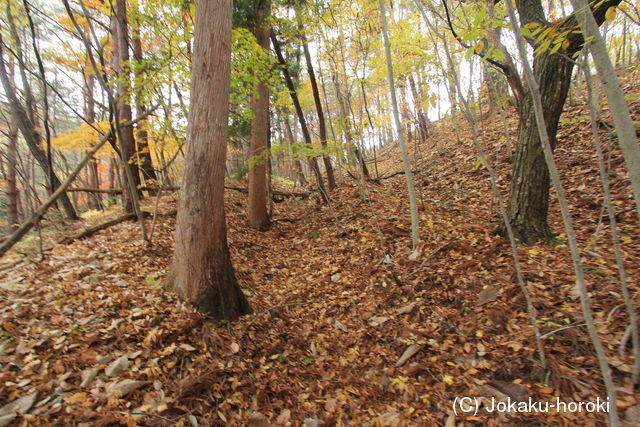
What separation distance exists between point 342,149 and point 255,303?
4.45 m

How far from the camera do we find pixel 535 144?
3.74m

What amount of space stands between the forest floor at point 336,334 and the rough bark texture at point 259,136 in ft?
8.02

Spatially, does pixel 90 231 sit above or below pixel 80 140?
below

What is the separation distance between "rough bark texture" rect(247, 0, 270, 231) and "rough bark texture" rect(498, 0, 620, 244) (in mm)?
5144

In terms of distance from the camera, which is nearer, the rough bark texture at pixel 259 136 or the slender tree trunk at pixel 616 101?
the slender tree trunk at pixel 616 101

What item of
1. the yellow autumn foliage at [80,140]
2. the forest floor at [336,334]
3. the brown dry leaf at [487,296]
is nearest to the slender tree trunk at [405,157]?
the forest floor at [336,334]

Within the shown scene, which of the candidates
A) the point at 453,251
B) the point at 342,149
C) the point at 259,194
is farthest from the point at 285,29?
the point at 453,251

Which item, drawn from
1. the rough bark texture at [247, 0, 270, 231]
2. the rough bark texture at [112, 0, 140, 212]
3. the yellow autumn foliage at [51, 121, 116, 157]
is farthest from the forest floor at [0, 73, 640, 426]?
the yellow autumn foliage at [51, 121, 116, 157]

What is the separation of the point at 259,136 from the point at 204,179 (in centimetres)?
407

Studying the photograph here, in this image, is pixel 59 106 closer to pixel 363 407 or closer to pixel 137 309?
pixel 137 309

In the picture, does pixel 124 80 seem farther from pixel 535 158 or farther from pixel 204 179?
pixel 535 158

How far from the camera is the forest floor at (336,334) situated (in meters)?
2.28

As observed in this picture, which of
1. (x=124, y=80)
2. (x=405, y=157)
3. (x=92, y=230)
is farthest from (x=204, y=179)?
(x=92, y=230)

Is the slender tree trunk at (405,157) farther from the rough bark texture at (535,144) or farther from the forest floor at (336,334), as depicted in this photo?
the rough bark texture at (535,144)
